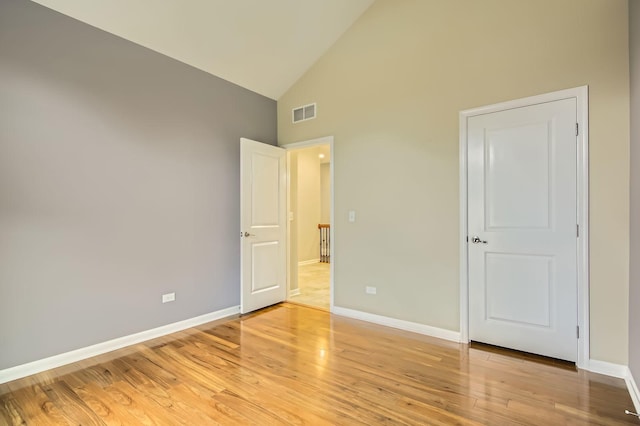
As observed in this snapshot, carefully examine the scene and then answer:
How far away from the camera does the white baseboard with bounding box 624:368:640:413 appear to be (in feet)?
6.48

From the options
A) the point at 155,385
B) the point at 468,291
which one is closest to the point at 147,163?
the point at 155,385

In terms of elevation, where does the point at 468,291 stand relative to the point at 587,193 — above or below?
below

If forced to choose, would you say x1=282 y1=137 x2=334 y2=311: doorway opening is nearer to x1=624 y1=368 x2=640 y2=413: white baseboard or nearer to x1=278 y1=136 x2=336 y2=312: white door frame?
x1=278 y1=136 x2=336 y2=312: white door frame

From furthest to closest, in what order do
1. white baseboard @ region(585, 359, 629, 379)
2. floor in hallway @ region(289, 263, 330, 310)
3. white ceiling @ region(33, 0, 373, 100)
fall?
floor in hallway @ region(289, 263, 330, 310) → white ceiling @ region(33, 0, 373, 100) → white baseboard @ region(585, 359, 629, 379)

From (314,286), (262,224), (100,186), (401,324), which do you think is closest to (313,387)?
(401,324)

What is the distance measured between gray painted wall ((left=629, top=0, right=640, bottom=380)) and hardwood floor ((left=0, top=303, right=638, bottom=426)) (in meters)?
0.34

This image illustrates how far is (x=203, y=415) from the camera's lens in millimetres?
1927

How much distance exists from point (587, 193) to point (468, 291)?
1238 millimetres

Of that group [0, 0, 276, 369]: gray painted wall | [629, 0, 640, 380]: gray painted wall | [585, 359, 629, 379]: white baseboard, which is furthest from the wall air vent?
[585, 359, 629, 379]: white baseboard

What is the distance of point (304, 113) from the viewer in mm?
4191

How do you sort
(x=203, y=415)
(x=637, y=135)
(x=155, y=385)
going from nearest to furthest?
(x=203, y=415), (x=637, y=135), (x=155, y=385)

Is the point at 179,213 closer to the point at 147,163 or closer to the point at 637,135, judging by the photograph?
the point at 147,163

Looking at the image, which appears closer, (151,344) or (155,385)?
(155,385)

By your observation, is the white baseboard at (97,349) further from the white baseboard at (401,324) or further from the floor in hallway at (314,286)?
the white baseboard at (401,324)
